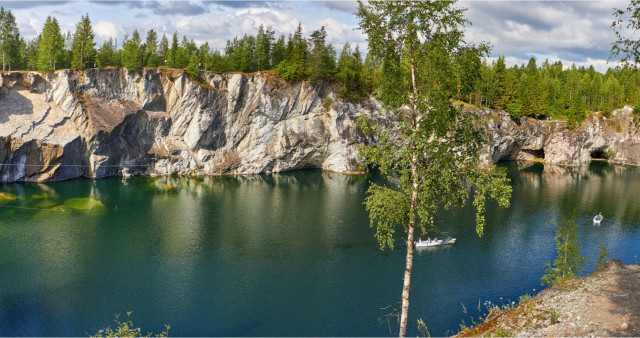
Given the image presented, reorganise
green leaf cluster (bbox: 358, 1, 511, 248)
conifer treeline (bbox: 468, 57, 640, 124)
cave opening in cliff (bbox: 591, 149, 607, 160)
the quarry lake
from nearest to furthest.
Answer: green leaf cluster (bbox: 358, 1, 511, 248) → the quarry lake → conifer treeline (bbox: 468, 57, 640, 124) → cave opening in cliff (bbox: 591, 149, 607, 160)

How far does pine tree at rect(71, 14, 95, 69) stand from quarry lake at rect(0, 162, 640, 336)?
23.0 m

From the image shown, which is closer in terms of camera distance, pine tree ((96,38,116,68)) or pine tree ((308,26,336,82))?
pine tree ((96,38,116,68))

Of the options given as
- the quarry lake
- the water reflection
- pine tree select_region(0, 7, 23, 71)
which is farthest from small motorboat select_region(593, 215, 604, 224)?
pine tree select_region(0, 7, 23, 71)

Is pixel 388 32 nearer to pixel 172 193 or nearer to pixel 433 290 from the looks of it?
pixel 433 290

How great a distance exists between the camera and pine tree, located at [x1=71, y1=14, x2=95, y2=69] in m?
78.4

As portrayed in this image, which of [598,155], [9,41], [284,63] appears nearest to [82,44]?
[9,41]

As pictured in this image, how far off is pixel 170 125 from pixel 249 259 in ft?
171

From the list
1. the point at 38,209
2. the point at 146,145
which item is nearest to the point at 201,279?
the point at 38,209

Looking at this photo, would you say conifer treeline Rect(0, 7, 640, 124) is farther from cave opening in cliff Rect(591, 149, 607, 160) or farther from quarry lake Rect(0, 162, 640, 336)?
quarry lake Rect(0, 162, 640, 336)

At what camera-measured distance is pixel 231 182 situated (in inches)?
3179

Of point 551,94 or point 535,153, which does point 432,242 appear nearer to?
point 535,153

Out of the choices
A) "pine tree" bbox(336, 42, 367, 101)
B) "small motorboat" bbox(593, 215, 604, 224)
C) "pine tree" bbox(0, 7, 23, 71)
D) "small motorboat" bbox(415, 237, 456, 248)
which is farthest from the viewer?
"pine tree" bbox(336, 42, 367, 101)

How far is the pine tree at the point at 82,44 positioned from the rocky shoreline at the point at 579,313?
81158 millimetres

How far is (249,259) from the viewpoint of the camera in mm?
40969
